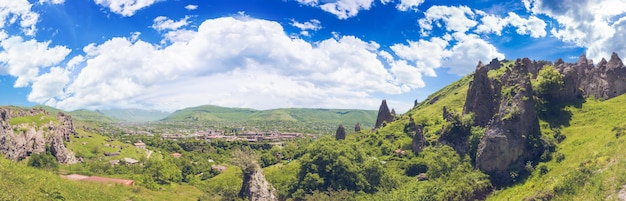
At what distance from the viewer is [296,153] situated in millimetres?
154250

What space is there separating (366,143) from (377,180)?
41948 mm

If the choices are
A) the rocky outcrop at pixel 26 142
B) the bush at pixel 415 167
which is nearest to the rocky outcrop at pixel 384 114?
the bush at pixel 415 167

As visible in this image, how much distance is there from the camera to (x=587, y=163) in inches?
1844

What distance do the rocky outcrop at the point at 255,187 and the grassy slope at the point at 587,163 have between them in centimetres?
3838

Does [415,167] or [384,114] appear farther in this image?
[384,114]

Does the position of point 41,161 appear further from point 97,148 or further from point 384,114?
point 384,114

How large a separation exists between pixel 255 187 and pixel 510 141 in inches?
1783

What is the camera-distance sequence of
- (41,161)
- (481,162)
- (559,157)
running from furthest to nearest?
(41,161), (481,162), (559,157)

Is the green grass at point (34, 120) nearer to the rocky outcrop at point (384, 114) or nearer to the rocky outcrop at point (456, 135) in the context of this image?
the rocky outcrop at point (384, 114)

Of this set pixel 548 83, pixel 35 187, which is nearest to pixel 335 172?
pixel 548 83

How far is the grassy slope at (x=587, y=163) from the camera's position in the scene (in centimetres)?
4034

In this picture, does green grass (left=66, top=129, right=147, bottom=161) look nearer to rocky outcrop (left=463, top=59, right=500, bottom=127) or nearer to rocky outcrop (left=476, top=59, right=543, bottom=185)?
rocky outcrop (left=463, top=59, right=500, bottom=127)

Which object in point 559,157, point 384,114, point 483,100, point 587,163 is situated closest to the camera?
point 587,163

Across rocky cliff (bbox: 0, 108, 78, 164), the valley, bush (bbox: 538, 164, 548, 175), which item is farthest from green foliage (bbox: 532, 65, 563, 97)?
rocky cliff (bbox: 0, 108, 78, 164)
